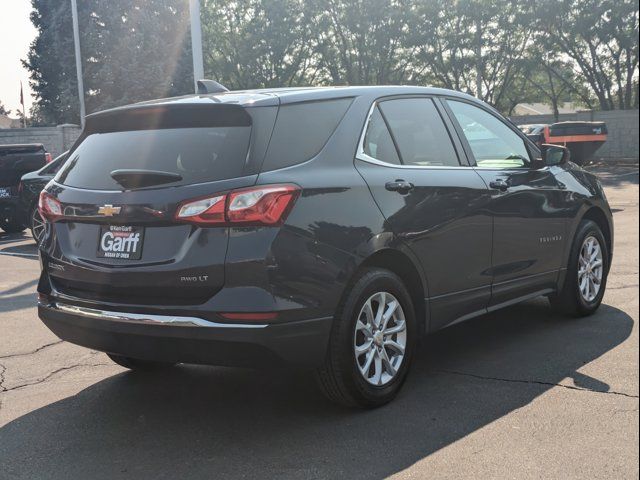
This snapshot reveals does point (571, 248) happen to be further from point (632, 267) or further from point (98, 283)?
point (98, 283)

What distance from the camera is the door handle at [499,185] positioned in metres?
4.73

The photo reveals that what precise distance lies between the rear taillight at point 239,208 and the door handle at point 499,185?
187 centimetres

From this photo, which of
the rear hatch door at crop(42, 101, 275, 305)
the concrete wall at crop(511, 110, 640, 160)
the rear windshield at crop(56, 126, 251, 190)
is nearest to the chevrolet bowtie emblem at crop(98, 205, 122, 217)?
the rear hatch door at crop(42, 101, 275, 305)

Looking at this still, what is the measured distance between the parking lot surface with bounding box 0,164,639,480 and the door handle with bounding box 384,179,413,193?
1.15m

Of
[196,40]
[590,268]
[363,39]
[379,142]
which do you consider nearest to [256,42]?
[363,39]

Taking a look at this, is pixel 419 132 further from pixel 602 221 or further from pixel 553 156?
pixel 602 221

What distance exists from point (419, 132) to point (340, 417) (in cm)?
177

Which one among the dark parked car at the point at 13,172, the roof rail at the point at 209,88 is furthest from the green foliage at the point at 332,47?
the roof rail at the point at 209,88

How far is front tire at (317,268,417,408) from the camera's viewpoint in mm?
3629

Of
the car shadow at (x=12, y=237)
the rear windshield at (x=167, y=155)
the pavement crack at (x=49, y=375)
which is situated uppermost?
the rear windshield at (x=167, y=155)

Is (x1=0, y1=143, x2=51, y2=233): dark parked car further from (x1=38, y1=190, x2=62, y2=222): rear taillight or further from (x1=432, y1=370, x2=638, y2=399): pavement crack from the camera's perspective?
(x1=432, y1=370, x2=638, y2=399): pavement crack

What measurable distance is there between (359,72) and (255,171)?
37524 mm

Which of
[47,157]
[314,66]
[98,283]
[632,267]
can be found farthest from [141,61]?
[98,283]

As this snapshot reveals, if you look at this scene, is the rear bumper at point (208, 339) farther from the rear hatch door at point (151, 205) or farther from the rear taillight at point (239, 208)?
the rear taillight at point (239, 208)
